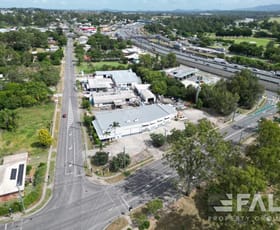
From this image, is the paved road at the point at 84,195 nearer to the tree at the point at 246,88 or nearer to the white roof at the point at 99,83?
the white roof at the point at 99,83

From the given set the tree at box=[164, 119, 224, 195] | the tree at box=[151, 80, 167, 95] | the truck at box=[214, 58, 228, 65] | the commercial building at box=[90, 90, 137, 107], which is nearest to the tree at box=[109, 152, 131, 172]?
the tree at box=[164, 119, 224, 195]

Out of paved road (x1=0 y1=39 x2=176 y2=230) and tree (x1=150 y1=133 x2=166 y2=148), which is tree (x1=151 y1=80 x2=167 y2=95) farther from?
paved road (x1=0 y1=39 x2=176 y2=230)

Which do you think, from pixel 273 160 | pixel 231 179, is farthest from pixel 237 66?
pixel 231 179

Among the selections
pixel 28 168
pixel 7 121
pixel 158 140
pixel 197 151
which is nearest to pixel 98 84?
pixel 7 121

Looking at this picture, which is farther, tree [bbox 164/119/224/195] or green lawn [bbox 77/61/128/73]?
green lawn [bbox 77/61/128/73]

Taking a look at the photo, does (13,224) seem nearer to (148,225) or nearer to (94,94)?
(148,225)

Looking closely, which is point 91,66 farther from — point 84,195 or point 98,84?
point 84,195
